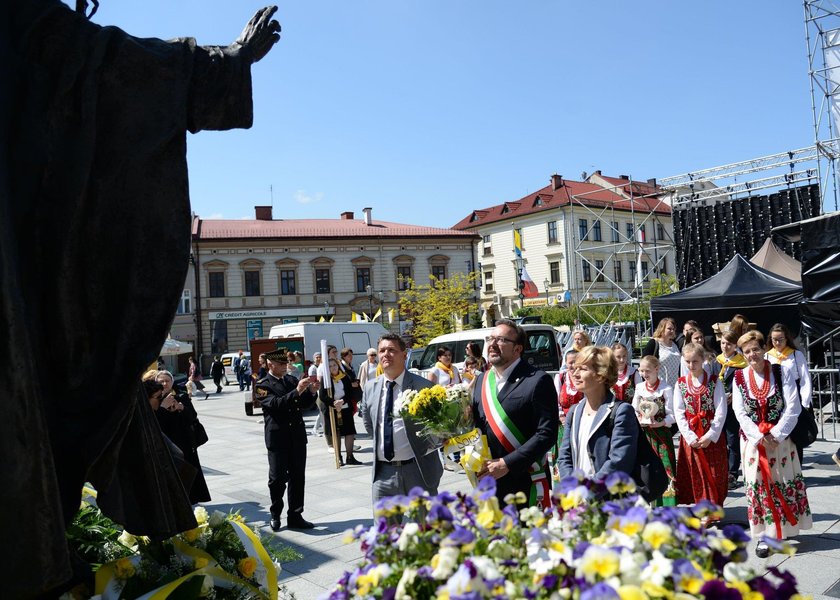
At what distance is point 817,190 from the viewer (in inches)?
887

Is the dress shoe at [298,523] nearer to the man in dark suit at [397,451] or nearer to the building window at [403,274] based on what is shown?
the man in dark suit at [397,451]

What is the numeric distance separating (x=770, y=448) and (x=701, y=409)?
72 cm

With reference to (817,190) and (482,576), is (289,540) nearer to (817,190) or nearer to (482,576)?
(482,576)

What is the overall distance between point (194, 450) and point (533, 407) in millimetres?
4206

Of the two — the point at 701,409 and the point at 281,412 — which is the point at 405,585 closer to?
the point at 701,409

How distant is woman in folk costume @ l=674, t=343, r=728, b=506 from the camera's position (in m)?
6.48

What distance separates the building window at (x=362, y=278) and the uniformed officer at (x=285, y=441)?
45.3 m

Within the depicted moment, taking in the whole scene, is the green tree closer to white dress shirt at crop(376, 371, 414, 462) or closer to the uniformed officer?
the uniformed officer

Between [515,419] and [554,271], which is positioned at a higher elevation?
[554,271]

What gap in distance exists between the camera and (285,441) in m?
7.31

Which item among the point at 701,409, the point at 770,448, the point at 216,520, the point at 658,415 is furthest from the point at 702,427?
the point at 216,520

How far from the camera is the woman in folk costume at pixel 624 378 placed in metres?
7.70

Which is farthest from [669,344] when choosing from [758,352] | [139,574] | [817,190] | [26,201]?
[817,190]

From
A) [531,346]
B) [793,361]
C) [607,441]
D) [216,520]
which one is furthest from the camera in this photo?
[531,346]
